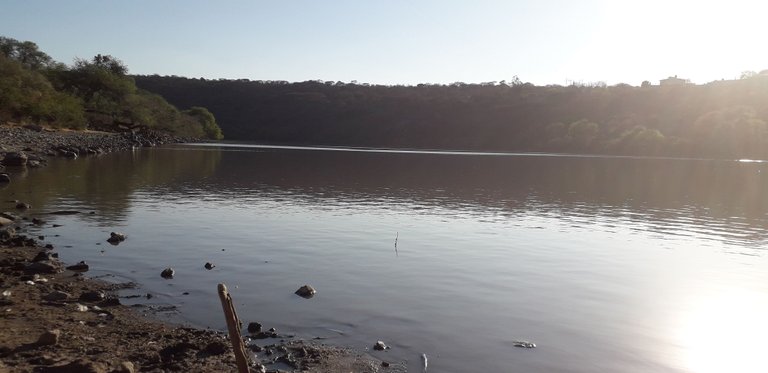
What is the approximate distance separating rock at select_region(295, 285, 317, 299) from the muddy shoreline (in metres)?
3.31

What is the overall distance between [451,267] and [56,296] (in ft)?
38.0

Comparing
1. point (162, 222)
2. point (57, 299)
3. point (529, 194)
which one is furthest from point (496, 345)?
point (529, 194)

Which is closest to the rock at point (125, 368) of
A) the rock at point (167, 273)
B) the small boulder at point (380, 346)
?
the small boulder at point (380, 346)

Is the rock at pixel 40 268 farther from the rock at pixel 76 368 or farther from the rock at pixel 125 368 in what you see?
the rock at pixel 125 368

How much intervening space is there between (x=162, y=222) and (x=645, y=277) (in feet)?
62.7

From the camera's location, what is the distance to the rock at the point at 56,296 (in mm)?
13998

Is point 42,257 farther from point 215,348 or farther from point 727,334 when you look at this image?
point 727,334

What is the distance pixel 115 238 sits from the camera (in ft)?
73.5

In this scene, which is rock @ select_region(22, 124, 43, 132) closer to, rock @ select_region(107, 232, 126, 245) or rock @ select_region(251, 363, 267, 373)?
rock @ select_region(107, 232, 126, 245)

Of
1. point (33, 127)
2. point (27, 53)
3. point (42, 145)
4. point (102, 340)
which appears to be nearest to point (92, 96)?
point (27, 53)

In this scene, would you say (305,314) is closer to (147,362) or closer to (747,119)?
(147,362)

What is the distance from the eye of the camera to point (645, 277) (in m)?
21.1

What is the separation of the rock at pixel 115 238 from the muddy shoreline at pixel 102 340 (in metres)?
5.27

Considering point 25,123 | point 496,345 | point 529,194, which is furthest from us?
point 25,123
